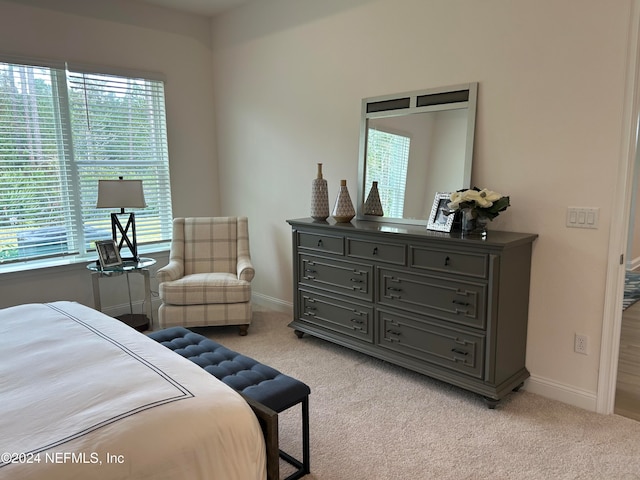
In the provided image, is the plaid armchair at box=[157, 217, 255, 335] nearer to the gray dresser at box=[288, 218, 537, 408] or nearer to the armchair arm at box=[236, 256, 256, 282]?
the armchair arm at box=[236, 256, 256, 282]

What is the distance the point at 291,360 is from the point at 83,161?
263 centimetres

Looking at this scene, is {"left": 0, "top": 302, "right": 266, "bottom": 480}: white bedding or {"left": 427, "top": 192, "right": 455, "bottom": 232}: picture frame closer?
{"left": 0, "top": 302, "right": 266, "bottom": 480}: white bedding

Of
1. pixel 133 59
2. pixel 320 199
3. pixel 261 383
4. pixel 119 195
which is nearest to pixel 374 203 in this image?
pixel 320 199

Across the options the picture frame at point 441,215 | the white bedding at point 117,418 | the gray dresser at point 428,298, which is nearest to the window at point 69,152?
the gray dresser at point 428,298

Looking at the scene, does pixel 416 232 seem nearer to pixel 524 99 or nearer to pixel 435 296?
pixel 435 296

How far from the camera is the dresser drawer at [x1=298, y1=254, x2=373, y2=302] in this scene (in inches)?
126

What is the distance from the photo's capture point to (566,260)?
8.79 feet

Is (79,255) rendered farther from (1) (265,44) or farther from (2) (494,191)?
(2) (494,191)

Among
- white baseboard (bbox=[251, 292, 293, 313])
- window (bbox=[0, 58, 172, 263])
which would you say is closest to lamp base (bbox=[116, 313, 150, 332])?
window (bbox=[0, 58, 172, 263])

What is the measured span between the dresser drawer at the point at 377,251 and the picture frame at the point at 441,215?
270mm

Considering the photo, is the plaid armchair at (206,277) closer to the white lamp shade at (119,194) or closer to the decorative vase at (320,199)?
the white lamp shade at (119,194)

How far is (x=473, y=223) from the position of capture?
9.30 ft

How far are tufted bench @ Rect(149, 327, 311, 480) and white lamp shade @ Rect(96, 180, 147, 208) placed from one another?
5.94 ft

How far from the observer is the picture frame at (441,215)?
293cm
